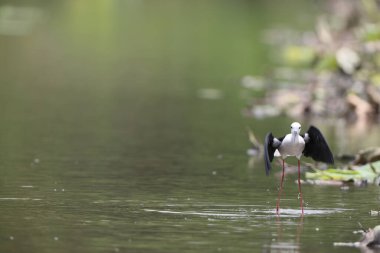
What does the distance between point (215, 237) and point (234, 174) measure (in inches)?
172

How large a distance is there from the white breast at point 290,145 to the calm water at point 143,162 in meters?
0.56

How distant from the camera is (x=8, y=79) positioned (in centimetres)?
2683

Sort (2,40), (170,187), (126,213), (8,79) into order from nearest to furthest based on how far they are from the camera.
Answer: (126,213) < (170,187) < (8,79) < (2,40)

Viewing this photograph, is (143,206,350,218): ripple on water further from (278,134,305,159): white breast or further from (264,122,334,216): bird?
(278,134,305,159): white breast

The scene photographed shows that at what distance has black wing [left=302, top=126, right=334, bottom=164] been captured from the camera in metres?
11.8

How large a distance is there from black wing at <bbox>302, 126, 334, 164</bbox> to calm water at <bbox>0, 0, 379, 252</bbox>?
48 cm

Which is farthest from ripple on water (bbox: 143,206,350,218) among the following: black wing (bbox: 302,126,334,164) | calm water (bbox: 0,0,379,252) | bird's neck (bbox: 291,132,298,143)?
bird's neck (bbox: 291,132,298,143)

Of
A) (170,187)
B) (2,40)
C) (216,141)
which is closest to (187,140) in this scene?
(216,141)

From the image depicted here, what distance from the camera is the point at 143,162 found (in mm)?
15422

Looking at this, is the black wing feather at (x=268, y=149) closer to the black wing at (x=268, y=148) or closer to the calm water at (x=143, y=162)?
the black wing at (x=268, y=148)

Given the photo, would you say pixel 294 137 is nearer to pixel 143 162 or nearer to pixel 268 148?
pixel 268 148

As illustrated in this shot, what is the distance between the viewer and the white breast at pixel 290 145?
456 inches

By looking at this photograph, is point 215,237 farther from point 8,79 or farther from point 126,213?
point 8,79

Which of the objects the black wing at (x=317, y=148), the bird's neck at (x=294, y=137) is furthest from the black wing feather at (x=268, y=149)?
the black wing at (x=317, y=148)
